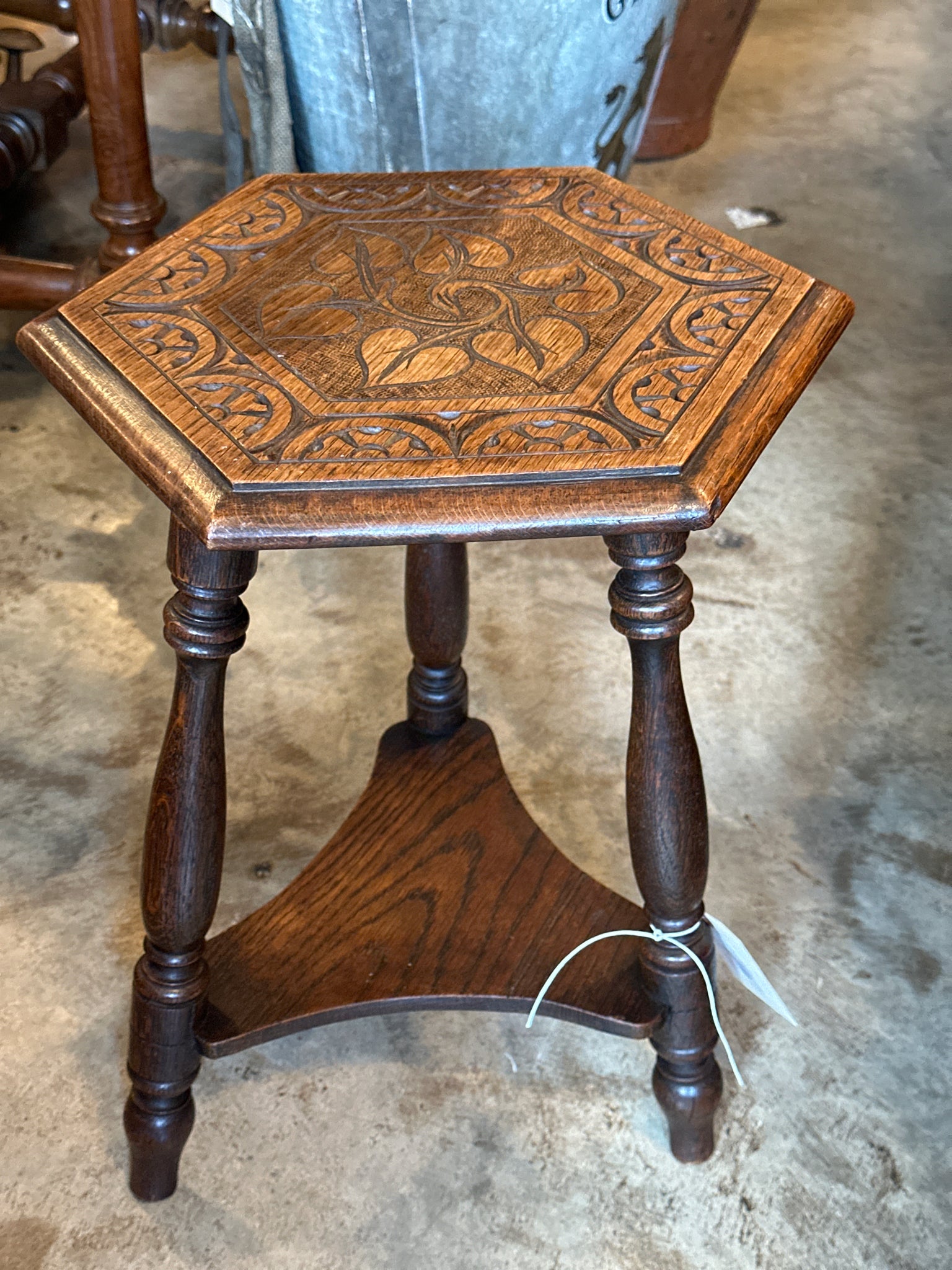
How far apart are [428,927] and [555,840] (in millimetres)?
291

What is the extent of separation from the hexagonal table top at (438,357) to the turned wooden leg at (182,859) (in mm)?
93

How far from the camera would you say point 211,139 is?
281 cm

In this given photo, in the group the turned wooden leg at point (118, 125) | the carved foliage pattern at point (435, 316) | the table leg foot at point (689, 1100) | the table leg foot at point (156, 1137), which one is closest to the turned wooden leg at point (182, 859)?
the table leg foot at point (156, 1137)

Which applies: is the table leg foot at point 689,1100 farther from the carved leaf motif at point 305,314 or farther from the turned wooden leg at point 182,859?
the carved leaf motif at point 305,314

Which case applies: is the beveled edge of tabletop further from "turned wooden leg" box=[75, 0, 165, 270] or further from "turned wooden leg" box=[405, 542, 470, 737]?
"turned wooden leg" box=[75, 0, 165, 270]

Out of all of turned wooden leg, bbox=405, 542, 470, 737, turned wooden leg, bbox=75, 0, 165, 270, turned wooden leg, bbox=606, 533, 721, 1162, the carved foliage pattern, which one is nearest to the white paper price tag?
turned wooden leg, bbox=606, 533, 721, 1162

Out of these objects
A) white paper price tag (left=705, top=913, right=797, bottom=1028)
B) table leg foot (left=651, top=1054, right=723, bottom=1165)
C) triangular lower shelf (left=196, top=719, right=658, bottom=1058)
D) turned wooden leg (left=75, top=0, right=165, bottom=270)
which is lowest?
table leg foot (left=651, top=1054, right=723, bottom=1165)

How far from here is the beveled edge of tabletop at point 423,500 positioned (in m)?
0.70

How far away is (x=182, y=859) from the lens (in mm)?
910

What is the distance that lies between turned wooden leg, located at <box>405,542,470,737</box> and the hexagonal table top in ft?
0.99

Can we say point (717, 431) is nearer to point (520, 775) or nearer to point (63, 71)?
point (520, 775)

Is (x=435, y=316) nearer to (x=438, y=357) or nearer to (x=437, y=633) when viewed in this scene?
(x=438, y=357)

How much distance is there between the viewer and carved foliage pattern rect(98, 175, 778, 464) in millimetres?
753

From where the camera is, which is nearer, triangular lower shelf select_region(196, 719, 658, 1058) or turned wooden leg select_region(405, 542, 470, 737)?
Result: triangular lower shelf select_region(196, 719, 658, 1058)
